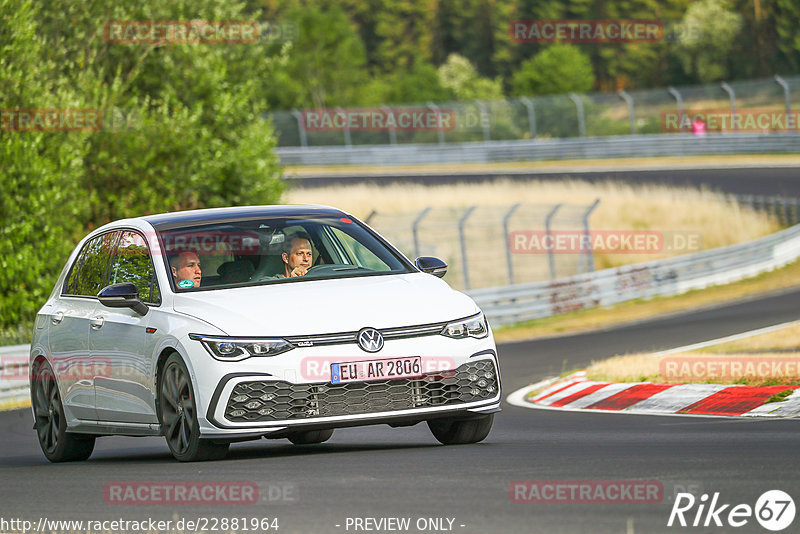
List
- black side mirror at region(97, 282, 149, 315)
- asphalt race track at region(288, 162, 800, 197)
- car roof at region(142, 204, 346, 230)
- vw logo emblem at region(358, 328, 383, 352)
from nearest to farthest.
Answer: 1. vw logo emblem at region(358, 328, 383, 352)
2. black side mirror at region(97, 282, 149, 315)
3. car roof at region(142, 204, 346, 230)
4. asphalt race track at region(288, 162, 800, 197)

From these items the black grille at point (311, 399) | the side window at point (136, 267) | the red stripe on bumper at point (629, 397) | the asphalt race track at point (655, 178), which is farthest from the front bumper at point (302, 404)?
the asphalt race track at point (655, 178)

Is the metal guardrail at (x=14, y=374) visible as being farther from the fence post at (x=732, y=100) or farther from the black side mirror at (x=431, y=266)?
the fence post at (x=732, y=100)

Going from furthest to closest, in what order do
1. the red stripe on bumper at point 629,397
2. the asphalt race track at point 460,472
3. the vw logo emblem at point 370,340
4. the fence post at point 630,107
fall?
the fence post at point 630,107 < the red stripe on bumper at point 629,397 < the vw logo emblem at point 370,340 < the asphalt race track at point 460,472

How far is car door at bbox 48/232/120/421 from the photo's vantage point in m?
9.77

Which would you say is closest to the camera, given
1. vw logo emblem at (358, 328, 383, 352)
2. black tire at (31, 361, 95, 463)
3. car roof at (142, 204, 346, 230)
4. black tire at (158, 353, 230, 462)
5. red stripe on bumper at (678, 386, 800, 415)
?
vw logo emblem at (358, 328, 383, 352)

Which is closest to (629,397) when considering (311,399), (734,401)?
(734,401)

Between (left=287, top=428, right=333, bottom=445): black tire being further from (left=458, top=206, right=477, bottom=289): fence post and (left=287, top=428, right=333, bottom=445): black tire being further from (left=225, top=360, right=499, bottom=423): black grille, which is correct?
(left=458, top=206, right=477, bottom=289): fence post

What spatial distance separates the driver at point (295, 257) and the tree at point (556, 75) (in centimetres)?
8037

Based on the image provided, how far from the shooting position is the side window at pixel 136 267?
9203 millimetres

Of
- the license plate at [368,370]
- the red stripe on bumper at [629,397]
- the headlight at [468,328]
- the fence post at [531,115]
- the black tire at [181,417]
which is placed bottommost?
the fence post at [531,115]

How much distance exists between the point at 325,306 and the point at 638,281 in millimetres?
23260

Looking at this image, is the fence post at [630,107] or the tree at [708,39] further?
the tree at [708,39]

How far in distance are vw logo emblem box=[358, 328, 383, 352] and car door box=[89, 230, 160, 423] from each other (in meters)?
1.47

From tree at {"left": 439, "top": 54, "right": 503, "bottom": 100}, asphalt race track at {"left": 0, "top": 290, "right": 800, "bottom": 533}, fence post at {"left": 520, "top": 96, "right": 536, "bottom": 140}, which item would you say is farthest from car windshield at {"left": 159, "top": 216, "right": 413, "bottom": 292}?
tree at {"left": 439, "top": 54, "right": 503, "bottom": 100}
